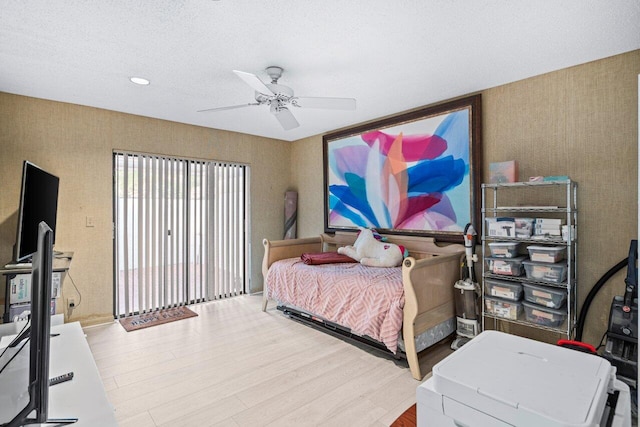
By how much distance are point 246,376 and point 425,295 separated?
4.86ft

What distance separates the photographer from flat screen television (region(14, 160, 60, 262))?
2.23m

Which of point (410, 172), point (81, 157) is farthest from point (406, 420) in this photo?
point (81, 157)

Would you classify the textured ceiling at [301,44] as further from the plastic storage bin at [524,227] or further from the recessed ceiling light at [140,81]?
the plastic storage bin at [524,227]

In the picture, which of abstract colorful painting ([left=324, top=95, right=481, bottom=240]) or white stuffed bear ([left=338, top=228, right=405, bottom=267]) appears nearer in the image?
abstract colorful painting ([left=324, top=95, right=481, bottom=240])

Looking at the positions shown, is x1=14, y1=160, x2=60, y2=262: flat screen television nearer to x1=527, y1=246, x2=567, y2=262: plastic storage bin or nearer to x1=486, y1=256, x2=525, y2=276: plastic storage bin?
x1=486, y1=256, x2=525, y2=276: plastic storage bin

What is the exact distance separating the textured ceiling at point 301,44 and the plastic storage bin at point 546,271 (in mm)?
1499

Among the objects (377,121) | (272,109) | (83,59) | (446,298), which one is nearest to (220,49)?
(272,109)

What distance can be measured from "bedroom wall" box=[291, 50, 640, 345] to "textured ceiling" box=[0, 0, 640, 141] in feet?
0.52

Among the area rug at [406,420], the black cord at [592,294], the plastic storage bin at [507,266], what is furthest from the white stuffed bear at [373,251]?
the area rug at [406,420]

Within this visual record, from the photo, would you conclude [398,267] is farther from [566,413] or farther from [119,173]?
[119,173]

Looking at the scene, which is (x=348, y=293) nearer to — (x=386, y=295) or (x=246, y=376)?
(x=386, y=295)

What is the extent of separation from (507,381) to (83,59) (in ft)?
10.0

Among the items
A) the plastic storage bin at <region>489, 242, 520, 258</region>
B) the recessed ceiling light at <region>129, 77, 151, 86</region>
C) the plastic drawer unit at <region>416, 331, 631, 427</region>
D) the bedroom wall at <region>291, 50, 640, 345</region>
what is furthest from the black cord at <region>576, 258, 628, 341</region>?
the recessed ceiling light at <region>129, 77, 151, 86</region>

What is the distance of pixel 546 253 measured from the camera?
238 centimetres
